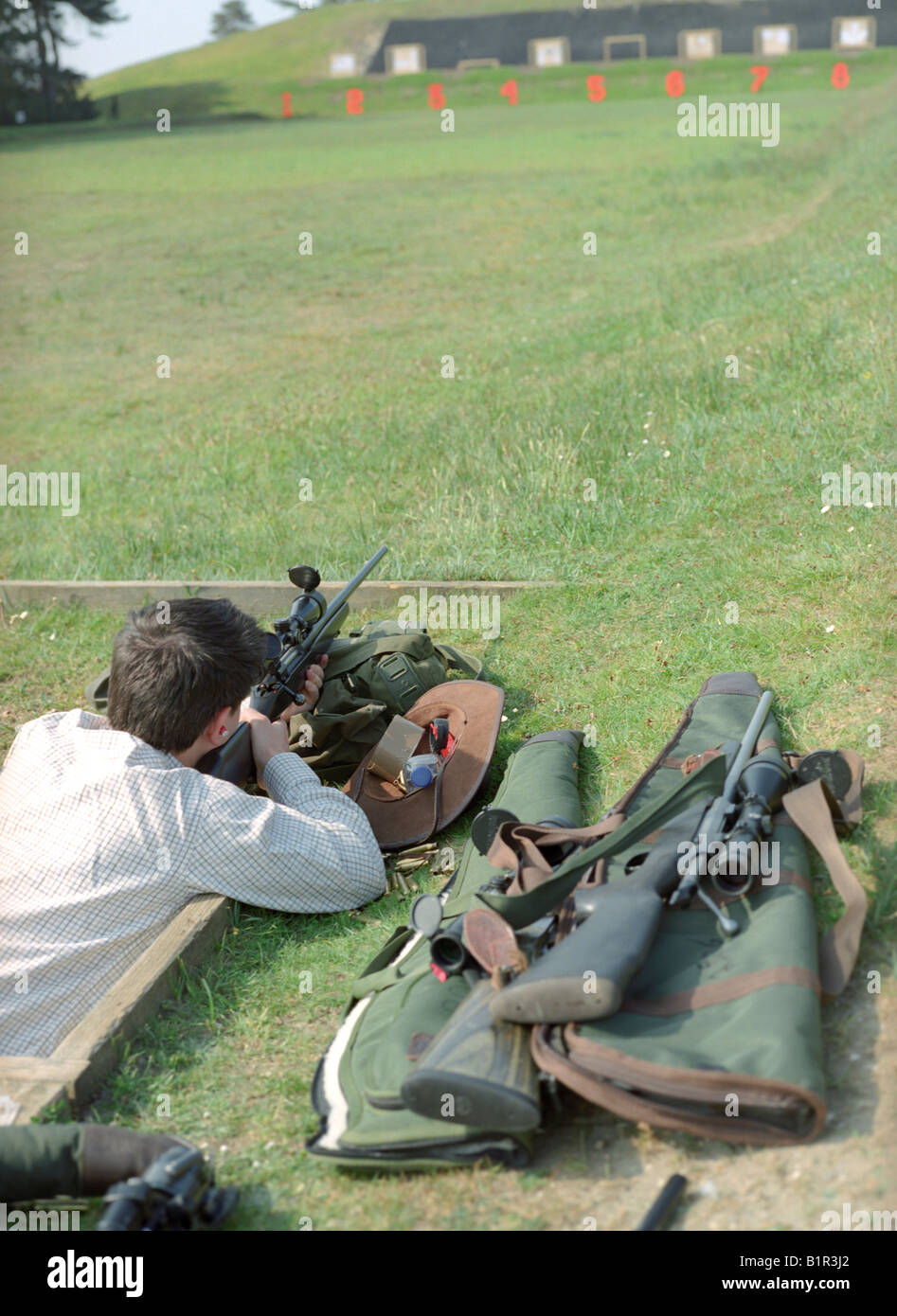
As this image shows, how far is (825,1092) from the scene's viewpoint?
3.16 m

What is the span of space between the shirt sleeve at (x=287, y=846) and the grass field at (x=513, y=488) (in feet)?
0.66

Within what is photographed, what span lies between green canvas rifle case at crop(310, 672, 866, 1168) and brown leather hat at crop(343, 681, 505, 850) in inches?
33.1

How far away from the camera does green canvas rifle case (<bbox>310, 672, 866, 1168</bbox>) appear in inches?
116

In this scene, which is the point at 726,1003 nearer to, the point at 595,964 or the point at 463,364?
the point at 595,964

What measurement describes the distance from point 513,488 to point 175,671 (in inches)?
176

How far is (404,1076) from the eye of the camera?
3.29 m

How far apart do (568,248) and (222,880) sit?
2095 centimetres

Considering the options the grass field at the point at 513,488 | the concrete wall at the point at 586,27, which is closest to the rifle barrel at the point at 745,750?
Answer: the grass field at the point at 513,488

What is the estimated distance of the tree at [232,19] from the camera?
426ft

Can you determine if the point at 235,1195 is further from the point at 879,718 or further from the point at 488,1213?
the point at 879,718

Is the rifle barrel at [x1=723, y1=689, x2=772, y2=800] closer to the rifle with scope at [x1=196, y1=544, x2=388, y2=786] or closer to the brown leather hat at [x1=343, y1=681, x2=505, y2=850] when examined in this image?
the brown leather hat at [x1=343, y1=681, x2=505, y2=850]

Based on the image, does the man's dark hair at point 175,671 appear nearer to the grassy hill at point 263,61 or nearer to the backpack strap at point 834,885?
the backpack strap at point 834,885

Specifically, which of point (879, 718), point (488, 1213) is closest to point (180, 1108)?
point (488, 1213)

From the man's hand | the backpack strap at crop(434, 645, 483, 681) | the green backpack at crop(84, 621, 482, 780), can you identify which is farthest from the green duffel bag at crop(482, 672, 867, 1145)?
the backpack strap at crop(434, 645, 483, 681)
